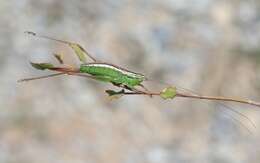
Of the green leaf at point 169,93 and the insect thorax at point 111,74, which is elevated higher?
the insect thorax at point 111,74

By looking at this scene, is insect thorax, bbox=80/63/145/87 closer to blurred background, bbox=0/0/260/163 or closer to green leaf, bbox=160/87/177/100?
green leaf, bbox=160/87/177/100

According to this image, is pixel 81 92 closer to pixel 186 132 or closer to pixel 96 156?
pixel 96 156

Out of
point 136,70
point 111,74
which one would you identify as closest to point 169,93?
point 111,74

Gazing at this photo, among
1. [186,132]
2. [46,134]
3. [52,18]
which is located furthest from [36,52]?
[186,132]

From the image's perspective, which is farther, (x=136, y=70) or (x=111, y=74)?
(x=136, y=70)

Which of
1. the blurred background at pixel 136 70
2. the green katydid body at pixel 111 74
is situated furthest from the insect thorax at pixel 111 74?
the blurred background at pixel 136 70

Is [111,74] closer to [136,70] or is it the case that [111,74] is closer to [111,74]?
[111,74]

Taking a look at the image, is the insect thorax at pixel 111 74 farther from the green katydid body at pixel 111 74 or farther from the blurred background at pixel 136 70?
the blurred background at pixel 136 70
